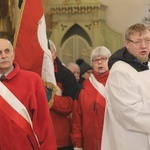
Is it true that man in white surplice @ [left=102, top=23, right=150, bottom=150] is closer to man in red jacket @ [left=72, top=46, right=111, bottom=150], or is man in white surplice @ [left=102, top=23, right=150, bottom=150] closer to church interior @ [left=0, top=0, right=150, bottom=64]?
Result: man in red jacket @ [left=72, top=46, right=111, bottom=150]

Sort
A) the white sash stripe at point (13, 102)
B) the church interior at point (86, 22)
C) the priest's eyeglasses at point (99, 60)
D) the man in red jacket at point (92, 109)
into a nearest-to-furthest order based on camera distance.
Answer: the white sash stripe at point (13, 102), the man in red jacket at point (92, 109), the priest's eyeglasses at point (99, 60), the church interior at point (86, 22)

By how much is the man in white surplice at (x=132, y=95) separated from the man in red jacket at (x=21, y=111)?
16.2 inches

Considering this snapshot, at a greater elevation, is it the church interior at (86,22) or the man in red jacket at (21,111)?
the man in red jacket at (21,111)

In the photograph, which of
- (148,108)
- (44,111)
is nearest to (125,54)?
(148,108)

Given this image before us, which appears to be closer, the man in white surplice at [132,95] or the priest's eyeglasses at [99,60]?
the man in white surplice at [132,95]

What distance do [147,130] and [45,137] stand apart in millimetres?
617

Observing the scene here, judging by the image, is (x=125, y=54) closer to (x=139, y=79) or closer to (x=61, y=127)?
Answer: (x=139, y=79)

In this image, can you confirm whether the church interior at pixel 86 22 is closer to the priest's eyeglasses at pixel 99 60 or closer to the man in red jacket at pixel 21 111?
the priest's eyeglasses at pixel 99 60

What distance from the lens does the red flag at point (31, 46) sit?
2.75m

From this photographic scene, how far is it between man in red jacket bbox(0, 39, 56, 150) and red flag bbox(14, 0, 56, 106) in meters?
0.50

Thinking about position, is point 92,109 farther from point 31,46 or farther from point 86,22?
point 86,22

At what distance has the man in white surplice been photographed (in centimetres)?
202

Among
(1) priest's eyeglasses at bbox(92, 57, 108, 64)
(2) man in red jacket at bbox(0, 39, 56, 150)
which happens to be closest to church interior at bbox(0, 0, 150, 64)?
(1) priest's eyeglasses at bbox(92, 57, 108, 64)

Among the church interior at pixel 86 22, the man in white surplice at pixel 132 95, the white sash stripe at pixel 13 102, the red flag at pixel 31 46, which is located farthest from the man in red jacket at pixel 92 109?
the church interior at pixel 86 22
